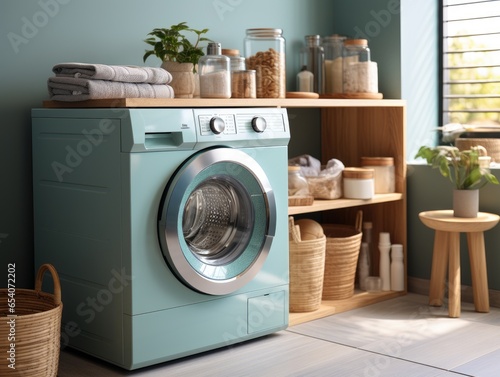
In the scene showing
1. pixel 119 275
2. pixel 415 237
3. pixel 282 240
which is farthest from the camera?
pixel 415 237

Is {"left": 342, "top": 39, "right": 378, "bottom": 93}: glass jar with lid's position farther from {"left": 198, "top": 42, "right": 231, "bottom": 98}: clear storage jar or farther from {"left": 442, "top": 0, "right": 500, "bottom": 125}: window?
{"left": 198, "top": 42, "right": 231, "bottom": 98}: clear storage jar

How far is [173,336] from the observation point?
2.71 metres

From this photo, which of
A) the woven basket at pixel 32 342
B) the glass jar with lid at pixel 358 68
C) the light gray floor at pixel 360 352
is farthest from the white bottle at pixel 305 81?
the woven basket at pixel 32 342

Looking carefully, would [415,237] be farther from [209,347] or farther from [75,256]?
[75,256]

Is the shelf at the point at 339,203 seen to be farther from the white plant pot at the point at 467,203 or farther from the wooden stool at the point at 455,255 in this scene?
the white plant pot at the point at 467,203

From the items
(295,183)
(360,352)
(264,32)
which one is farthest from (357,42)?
(360,352)

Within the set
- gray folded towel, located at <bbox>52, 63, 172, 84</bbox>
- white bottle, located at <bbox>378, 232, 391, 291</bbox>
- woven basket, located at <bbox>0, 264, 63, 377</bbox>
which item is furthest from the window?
woven basket, located at <bbox>0, 264, 63, 377</bbox>

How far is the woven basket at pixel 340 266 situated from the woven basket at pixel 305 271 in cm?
14

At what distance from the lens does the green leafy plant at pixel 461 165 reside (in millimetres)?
3352

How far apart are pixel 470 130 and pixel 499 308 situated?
86cm

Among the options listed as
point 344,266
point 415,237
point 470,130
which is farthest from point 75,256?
point 470,130

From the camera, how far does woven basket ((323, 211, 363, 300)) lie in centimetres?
346

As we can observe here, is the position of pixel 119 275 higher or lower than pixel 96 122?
lower

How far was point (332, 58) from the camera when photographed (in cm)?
379
